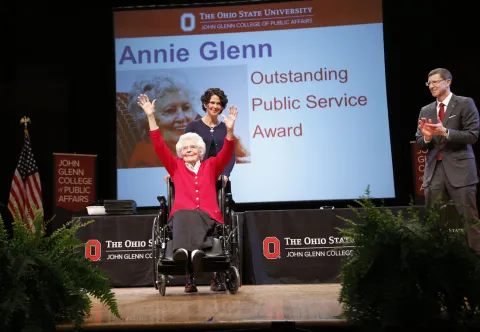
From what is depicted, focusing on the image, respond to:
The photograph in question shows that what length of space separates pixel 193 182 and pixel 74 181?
261 cm

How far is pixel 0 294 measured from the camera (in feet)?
7.19

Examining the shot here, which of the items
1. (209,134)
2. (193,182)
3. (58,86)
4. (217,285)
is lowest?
(217,285)

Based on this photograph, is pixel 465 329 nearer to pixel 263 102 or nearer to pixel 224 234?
pixel 224 234

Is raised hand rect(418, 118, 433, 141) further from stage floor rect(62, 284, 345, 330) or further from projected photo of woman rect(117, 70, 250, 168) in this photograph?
projected photo of woman rect(117, 70, 250, 168)

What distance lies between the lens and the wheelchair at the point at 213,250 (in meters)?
4.19

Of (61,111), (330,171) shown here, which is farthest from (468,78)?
(61,111)

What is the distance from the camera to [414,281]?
6.90 feet

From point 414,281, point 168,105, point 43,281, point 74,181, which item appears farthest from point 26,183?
point 414,281

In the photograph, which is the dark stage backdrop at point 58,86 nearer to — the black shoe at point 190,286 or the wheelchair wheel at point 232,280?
the black shoe at point 190,286

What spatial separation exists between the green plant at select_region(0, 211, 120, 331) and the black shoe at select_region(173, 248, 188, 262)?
59.3 inches

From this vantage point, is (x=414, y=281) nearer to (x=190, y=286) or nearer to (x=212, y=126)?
(x=190, y=286)

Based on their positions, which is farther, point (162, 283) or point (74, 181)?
point (74, 181)

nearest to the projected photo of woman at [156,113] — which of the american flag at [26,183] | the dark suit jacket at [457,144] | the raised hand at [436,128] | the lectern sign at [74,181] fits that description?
the lectern sign at [74,181]

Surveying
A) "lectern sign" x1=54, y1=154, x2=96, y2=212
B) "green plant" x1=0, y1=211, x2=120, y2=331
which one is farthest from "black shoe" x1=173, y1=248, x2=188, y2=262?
"lectern sign" x1=54, y1=154, x2=96, y2=212
